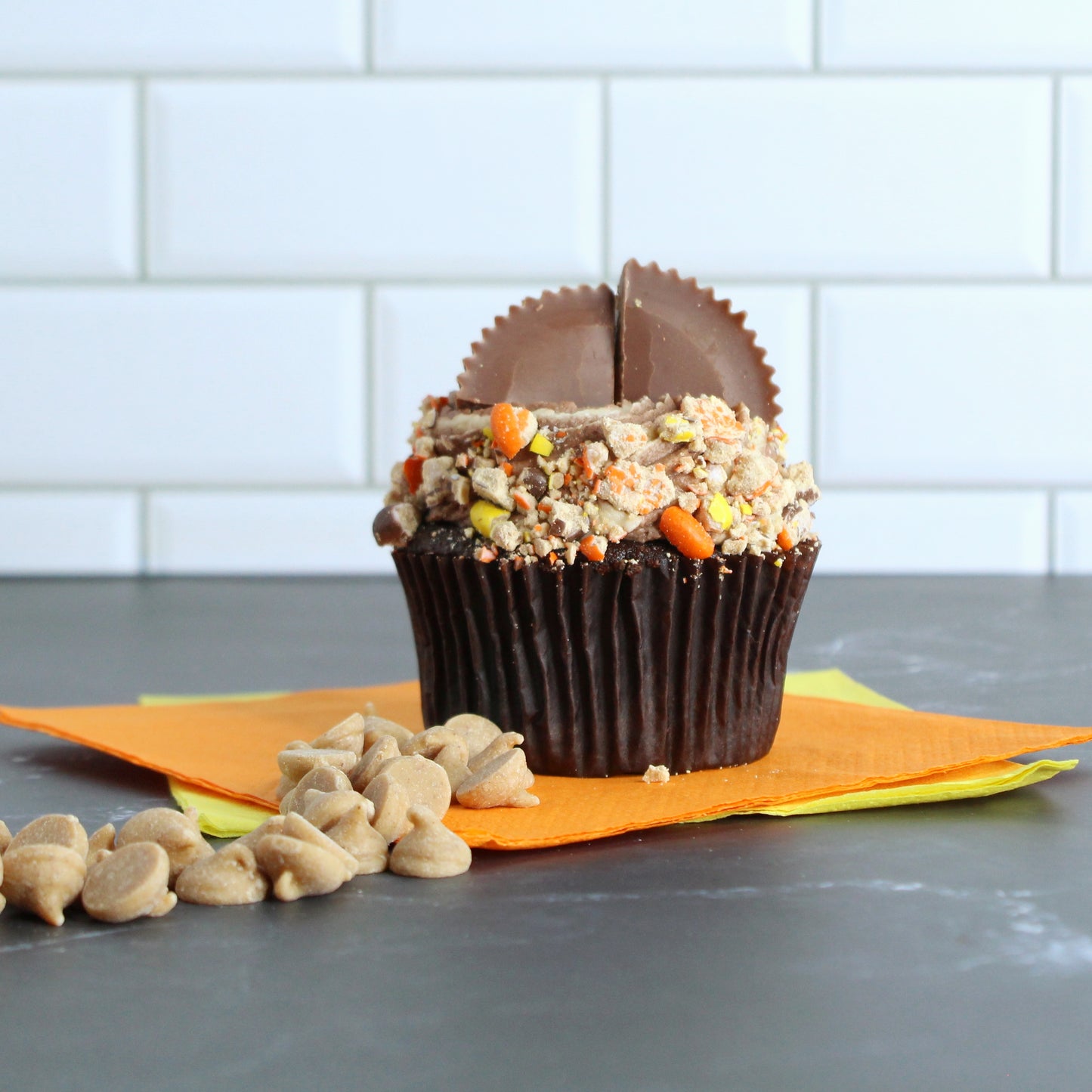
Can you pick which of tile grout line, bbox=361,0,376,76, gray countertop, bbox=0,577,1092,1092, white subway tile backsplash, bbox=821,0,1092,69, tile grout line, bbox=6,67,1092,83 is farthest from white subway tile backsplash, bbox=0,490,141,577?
white subway tile backsplash, bbox=821,0,1092,69

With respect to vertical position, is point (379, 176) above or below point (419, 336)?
above

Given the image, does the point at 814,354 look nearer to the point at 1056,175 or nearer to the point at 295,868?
the point at 1056,175

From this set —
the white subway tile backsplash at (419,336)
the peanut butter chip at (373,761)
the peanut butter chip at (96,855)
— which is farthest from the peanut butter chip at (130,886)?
the white subway tile backsplash at (419,336)

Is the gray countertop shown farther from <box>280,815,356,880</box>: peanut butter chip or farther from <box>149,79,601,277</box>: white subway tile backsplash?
<box>149,79,601,277</box>: white subway tile backsplash

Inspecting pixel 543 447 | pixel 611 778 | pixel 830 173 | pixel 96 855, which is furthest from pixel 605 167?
pixel 96 855

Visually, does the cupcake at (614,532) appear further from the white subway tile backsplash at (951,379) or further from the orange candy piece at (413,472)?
the white subway tile backsplash at (951,379)
